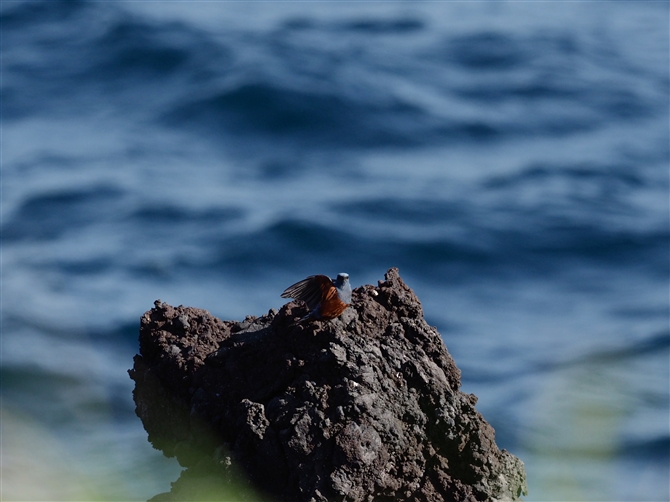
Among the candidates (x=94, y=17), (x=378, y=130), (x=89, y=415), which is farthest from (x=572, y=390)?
(x=94, y=17)

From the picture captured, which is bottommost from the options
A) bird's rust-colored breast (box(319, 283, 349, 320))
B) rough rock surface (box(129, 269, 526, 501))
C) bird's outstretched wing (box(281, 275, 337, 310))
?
rough rock surface (box(129, 269, 526, 501))

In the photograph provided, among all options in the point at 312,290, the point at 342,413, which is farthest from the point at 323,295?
the point at 342,413

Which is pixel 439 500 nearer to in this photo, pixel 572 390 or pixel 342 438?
pixel 342 438

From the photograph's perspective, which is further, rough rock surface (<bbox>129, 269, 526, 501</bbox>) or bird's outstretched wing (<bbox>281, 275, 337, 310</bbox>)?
bird's outstretched wing (<bbox>281, 275, 337, 310</bbox>)

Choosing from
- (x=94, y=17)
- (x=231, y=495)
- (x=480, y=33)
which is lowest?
(x=231, y=495)

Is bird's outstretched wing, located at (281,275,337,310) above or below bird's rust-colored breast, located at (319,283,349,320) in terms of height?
above

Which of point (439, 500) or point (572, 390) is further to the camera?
point (572, 390)
